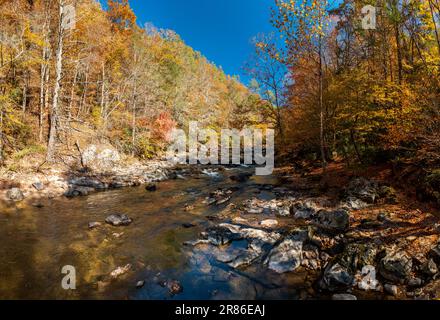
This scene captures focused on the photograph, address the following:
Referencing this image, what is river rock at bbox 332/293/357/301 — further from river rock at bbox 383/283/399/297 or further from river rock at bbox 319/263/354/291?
river rock at bbox 383/283/399/297

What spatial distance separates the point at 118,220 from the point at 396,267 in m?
8.10

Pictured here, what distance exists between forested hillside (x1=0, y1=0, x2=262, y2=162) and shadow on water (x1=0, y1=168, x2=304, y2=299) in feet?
21.3

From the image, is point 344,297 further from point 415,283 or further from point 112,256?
point 112,256

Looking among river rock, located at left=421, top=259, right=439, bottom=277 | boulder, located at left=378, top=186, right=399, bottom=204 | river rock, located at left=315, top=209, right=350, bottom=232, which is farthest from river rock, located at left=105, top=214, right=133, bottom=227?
boulder, located at left=378, top=186, right=399, bottom=204

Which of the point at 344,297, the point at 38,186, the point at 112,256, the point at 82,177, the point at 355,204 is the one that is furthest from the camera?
the point at 82,177

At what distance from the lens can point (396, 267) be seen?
5402 millimetres

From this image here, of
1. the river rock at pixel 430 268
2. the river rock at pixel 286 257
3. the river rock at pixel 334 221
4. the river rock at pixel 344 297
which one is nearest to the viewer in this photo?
the river rock at pixel 344 297

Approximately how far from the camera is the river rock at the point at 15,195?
35.6 feet

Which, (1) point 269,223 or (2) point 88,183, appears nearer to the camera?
(1) point 269,223

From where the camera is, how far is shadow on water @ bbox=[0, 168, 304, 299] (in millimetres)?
5223

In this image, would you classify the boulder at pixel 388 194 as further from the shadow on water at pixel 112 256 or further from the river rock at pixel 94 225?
the river rock at pixel 94 225

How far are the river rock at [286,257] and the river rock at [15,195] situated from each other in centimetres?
1072

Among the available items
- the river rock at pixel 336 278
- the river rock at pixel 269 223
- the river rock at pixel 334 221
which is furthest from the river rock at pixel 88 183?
the river rock at pixel 336 278

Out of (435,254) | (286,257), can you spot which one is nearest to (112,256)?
(286,257)
